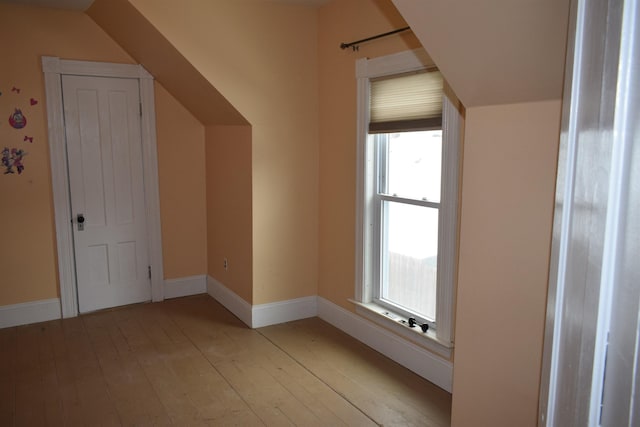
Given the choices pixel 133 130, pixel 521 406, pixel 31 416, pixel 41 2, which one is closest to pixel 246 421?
pixel 31 416

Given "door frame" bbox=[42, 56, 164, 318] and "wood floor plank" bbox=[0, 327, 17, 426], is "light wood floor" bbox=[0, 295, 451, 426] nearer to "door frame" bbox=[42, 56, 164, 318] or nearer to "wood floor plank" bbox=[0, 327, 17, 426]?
"wood floor plank" bbox=[0, 327, 17, 426]

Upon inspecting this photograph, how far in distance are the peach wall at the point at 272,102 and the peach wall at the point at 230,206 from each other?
124 mm

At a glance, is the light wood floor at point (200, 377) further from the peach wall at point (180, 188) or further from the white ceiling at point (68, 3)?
the white ceiling at point (68, 3)

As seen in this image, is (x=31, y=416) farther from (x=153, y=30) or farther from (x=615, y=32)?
(x=615, y=32)

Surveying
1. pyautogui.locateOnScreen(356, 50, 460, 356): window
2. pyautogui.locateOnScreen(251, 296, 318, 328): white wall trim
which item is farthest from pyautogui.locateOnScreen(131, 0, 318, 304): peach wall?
pyautogui.locateOnScreen(356, 50, 460, 356): window

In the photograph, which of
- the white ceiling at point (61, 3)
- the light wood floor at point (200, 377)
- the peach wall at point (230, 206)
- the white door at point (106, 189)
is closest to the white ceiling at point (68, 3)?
the white ceiling at point (61, 3)

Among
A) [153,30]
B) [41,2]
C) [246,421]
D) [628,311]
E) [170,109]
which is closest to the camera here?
[628,311]

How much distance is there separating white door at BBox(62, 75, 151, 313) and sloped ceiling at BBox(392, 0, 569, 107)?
3.49 metres

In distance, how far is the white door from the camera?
165 inches

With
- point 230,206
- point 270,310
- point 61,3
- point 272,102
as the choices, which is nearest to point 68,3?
point 61,3

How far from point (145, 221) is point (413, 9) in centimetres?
373

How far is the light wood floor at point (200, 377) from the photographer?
2783 mm

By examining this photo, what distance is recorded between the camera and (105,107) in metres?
4.29

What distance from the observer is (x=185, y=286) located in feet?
16.0
